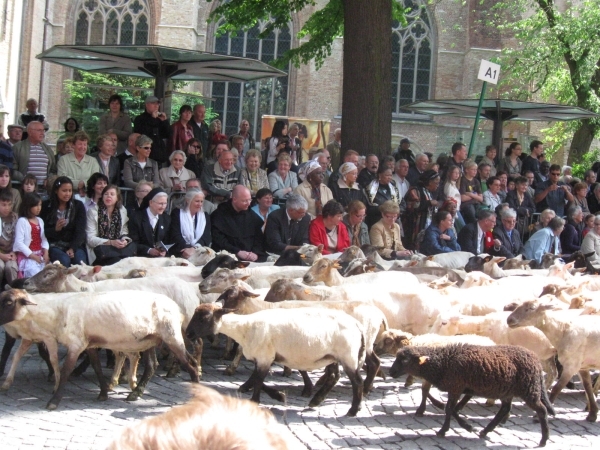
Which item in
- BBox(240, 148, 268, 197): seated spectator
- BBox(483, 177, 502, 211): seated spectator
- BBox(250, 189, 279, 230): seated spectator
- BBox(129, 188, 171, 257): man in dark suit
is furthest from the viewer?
BBox(483, 177, 502, 211): seated spectator

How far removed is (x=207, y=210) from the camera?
13.2 meters


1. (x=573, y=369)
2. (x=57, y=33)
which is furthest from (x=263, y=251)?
(x=57, y=33)

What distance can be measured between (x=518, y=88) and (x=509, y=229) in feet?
59.6

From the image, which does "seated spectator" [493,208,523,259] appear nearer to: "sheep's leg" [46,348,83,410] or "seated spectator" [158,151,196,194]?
"seated spectator" [158,151,196,194]

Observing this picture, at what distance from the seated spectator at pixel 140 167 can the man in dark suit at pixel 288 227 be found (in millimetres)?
2028

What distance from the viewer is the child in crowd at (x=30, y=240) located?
36.1 feet

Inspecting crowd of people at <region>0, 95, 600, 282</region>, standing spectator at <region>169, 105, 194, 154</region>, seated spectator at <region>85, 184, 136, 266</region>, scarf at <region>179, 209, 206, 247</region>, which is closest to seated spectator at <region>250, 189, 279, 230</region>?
crowd of people at <region>0, 95, 600, 282</region>

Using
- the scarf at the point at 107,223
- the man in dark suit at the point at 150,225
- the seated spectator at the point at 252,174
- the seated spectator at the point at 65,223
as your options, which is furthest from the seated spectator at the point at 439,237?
the seated spectator at the point at 65,223

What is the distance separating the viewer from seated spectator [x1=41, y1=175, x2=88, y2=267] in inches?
455

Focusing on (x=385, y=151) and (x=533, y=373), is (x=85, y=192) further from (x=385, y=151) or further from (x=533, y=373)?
(x=533, y=373)

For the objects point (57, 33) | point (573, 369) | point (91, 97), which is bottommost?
point (573, 369)

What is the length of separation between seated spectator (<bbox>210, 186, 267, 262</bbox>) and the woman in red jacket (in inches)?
29.0

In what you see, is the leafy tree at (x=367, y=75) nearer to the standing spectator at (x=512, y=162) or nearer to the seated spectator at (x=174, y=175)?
the standing spectator at (x=512, y=162)

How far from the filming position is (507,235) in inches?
579
